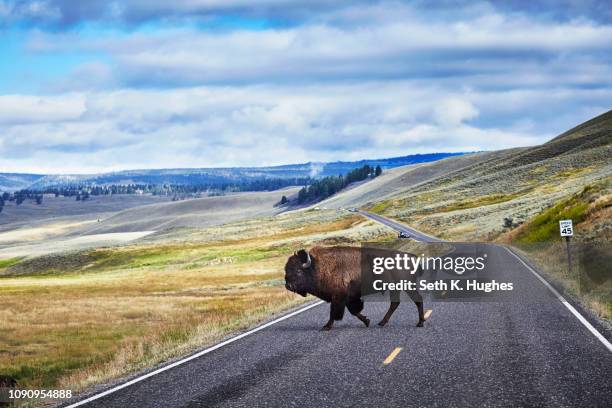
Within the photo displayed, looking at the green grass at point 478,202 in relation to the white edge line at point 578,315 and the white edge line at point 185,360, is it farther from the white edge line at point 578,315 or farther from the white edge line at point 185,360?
the white edge line at point 185,360

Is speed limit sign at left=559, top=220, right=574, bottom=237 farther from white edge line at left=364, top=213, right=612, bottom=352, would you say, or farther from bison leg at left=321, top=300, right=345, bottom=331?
bison leg at left=321, top=300, right=345, bottom=331

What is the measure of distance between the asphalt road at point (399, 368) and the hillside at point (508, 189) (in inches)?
2434

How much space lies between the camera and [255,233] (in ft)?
421

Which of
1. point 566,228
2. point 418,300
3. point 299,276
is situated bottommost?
point 418,300

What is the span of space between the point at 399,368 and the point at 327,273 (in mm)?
3433

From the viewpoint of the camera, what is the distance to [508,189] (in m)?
136

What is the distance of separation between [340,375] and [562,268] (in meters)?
24.2

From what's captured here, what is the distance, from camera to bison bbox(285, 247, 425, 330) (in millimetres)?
15492

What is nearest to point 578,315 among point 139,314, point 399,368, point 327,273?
point 327,273

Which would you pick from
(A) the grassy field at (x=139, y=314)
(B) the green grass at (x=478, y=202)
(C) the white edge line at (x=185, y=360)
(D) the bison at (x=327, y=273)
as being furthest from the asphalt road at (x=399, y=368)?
(B) the green grass at (x=478, y=202)

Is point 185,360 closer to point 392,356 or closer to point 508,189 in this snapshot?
point 392,356

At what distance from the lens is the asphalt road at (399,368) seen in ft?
34.8

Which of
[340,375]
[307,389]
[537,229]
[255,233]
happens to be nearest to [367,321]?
[340,375]

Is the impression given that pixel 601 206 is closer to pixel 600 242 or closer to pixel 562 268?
pixel 600 242
